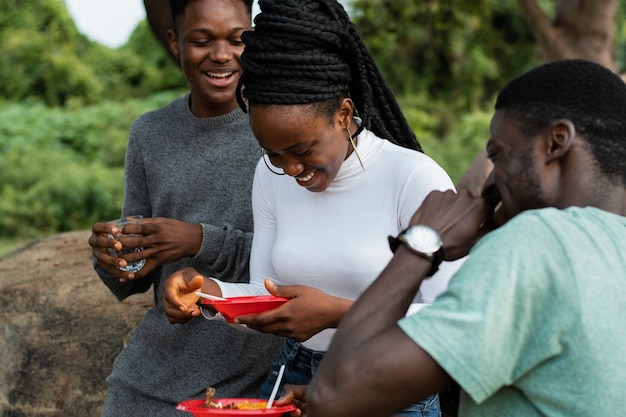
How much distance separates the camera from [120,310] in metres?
4.62

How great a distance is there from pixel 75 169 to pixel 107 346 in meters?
9.82

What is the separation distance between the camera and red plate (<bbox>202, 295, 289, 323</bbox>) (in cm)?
237

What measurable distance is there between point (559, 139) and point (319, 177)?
0.98 meters

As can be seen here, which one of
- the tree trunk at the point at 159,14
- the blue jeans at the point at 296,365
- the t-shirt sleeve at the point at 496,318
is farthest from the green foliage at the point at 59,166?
the t-shirt sleeve at the point at 496,318

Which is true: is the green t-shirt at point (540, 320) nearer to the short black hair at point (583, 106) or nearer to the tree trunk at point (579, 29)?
the short black hair at point (583, 106)

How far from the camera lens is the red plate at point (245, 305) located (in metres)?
2.37

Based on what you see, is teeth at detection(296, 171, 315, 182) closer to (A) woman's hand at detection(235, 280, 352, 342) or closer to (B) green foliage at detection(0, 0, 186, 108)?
(A) woman's hand at detection(235, 280, 352, 342)

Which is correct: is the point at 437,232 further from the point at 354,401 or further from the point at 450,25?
the point at 450,25

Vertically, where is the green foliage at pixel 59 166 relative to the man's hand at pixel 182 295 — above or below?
below

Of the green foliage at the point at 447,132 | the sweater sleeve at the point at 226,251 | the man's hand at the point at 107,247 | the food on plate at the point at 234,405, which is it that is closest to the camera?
the food on plate at the point at 234,405

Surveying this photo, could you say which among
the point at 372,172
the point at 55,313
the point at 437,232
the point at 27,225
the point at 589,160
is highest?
the point at 589,160

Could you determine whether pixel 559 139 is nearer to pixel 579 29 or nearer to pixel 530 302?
pixel 530 302

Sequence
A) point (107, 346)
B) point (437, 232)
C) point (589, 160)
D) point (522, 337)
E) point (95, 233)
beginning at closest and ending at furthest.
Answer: point (522, 337)
point (589, 160)
point (437, 232)
point (95, 233)
point (107, 346)

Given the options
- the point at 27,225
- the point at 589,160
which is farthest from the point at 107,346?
the point at 27,225
